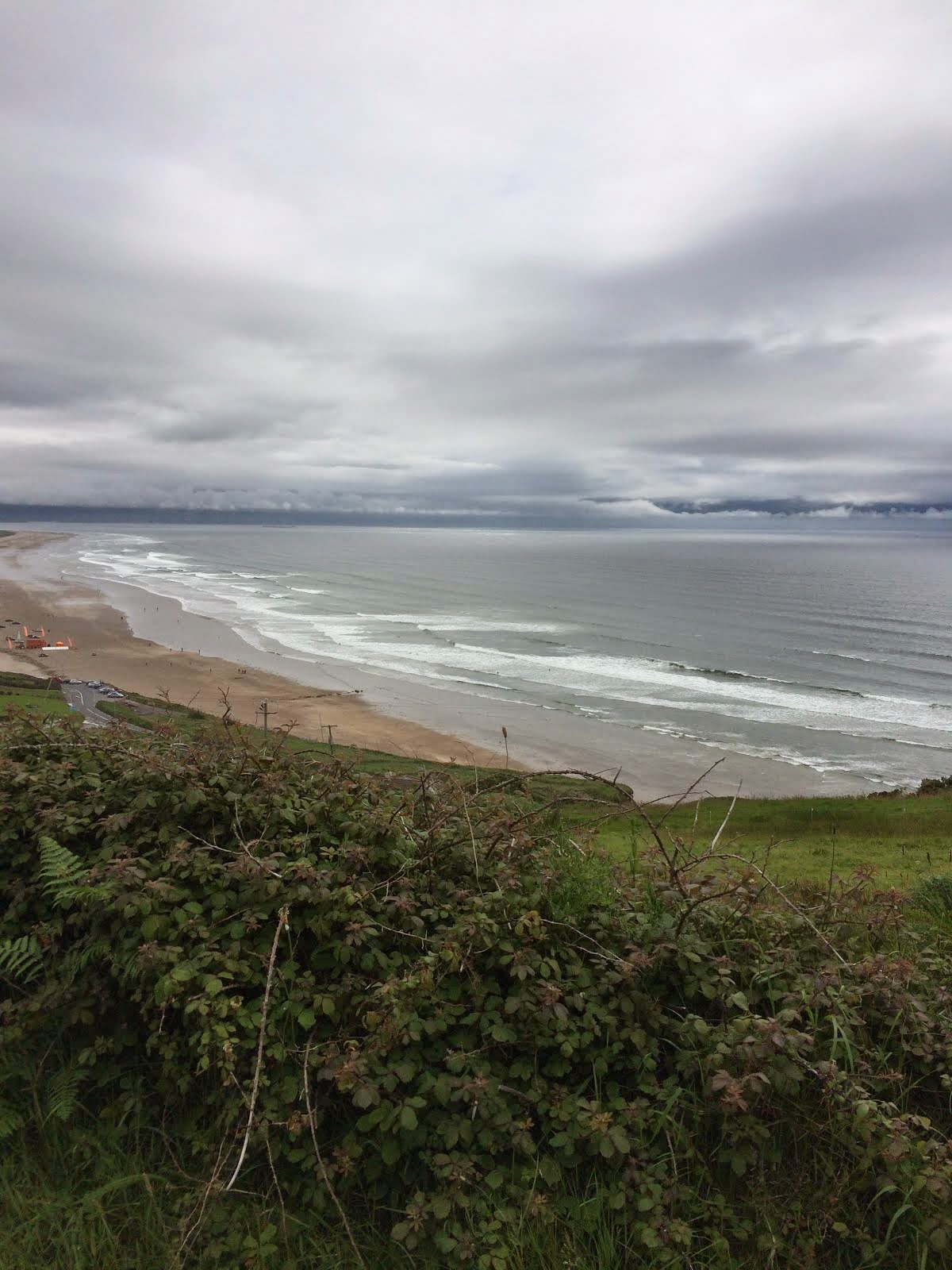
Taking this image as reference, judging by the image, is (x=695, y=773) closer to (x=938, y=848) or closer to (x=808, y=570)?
(x=938, y=848)

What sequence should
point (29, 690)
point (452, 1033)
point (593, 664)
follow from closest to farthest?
point (452, 1033) → point (29, 690) → point (593, 664)

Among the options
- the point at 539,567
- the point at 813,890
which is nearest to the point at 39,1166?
the point at 813,890

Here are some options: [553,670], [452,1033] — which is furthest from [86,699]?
[452,1033]

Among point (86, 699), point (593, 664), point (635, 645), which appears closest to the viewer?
point (86, 699)

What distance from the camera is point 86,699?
36031 millimetres

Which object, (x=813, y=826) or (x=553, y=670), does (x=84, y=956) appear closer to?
(x=813, y=826)

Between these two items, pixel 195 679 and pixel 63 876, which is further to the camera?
pixel 195 679

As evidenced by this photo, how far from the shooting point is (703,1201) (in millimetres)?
2879

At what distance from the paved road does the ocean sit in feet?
37.1

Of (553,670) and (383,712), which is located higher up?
(553,670)

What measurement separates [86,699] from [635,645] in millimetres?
38173

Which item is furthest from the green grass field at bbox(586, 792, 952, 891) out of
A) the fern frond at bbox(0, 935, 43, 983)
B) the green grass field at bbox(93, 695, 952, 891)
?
the fern frond at bbox(0, 935, 43, 983)

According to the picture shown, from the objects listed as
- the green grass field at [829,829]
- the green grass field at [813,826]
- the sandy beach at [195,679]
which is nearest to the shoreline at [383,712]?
the sandy beach at [195,679]

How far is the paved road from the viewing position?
3300cm
